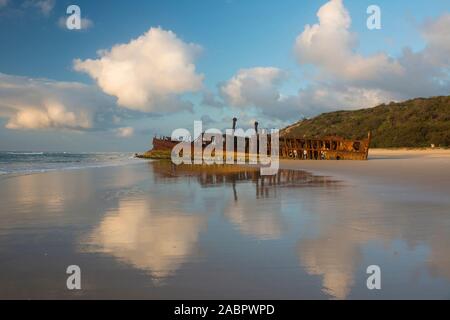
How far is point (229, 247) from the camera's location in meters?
5.91

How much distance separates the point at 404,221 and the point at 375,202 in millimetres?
2515

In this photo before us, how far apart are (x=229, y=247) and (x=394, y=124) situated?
76.5 meters

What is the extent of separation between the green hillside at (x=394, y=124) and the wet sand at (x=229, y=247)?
57446 mm

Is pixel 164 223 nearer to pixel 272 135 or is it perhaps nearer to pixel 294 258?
pixel 294 258

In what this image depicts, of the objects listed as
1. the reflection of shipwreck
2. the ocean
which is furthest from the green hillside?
the ocean

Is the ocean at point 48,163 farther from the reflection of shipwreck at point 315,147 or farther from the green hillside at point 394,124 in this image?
the green hillside at point 394,124

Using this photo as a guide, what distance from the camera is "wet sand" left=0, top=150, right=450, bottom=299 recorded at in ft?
14.0

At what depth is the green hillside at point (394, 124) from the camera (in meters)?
64.4

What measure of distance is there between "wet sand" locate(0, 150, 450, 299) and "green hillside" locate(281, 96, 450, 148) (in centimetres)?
5745

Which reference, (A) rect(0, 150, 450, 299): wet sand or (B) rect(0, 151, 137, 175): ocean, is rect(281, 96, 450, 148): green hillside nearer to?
(B) rect(0, 151, 137, 175): ocean

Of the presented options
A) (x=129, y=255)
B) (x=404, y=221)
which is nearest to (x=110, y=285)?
(x=129, y=255)

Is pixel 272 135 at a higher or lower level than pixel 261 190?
higher

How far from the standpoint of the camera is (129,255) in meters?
5.51

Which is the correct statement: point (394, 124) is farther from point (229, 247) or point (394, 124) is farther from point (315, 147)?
point (229, 247)
